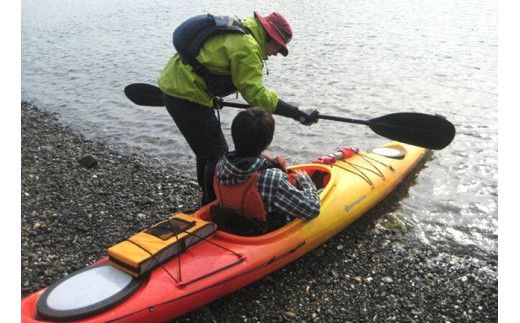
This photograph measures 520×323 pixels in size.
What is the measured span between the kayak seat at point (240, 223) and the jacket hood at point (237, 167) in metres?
0.38

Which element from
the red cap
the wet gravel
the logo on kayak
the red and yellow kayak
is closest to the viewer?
the red and yellow kayak

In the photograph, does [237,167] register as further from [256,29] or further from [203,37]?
[256,29]

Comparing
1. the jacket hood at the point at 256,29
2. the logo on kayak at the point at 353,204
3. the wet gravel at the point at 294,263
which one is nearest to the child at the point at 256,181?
the wet gravel at the point at 294,263

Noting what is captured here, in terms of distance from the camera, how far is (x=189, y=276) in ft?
11.9

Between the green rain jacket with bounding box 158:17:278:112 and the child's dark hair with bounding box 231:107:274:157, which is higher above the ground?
the green rain jacket with bounding box 158:17:278:112

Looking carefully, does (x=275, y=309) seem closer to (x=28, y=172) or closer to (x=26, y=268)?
(x=26, y=268)

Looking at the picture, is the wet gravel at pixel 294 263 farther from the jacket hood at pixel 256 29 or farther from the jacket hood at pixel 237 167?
the jacket hood at pixel 256 29

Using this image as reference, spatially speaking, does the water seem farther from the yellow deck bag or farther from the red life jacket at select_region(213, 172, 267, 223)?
the yellow deck bag

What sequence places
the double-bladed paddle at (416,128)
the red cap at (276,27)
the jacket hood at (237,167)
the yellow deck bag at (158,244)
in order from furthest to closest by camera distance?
the double-bladed paddle at (416,128) < the red cap at (276,27) < the jacket hood at (237,167) < the yellow deck bag at (158,244)

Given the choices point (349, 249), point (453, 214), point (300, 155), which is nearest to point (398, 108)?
point (300, 155)

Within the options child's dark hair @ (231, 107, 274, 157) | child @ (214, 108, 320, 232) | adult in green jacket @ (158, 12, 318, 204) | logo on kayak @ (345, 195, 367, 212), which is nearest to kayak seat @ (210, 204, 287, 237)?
child @ (214, 108, 320, 232)

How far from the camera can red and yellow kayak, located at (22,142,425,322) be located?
3305 mm

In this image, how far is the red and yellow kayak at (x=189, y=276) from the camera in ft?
10.8

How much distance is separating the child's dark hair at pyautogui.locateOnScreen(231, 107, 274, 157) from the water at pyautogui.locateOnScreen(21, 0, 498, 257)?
2465mm
